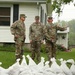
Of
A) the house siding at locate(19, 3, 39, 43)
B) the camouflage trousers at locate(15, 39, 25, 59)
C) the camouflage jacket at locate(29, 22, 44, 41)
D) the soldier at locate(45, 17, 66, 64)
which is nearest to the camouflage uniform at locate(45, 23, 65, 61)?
the soldier at locate(45, 17, 66, 64)

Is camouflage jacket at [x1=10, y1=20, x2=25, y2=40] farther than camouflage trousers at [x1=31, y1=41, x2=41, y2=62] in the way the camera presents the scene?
No

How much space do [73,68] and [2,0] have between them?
13.9 meters

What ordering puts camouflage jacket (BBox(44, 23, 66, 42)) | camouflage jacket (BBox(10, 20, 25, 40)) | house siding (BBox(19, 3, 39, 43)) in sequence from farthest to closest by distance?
1. house siding (BBox(19, 3, 39, 43))
2. camouflage jacket (BBox(10, 20, 25, 40))
3. camouflage jacket (BBox(44, 23, 66, 42))

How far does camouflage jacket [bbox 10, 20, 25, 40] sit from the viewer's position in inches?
470

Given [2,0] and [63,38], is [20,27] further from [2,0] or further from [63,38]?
[63,38]

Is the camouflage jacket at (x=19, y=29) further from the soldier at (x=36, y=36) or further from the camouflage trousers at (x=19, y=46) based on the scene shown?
the soldier at (x=36, y=36)

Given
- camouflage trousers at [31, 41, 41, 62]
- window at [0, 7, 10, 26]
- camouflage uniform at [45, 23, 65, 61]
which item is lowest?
camouflage trousers at [31, 41, 41, 62]

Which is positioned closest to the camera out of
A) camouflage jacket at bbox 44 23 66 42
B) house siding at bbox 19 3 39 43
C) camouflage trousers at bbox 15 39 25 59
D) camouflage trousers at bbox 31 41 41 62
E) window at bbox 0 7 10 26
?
camouflage jacket at bbox 44 23 66 42

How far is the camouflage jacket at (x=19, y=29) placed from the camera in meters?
11.9

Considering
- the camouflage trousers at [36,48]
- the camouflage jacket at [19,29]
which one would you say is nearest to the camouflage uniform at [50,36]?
the camouflage trousers at [36,48]

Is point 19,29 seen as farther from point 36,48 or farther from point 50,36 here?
point 50,36

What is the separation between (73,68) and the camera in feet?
23.9

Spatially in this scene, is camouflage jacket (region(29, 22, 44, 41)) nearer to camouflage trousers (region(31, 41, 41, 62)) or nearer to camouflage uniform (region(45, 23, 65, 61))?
camouflage trousers (region(31, 41, 41, 62))

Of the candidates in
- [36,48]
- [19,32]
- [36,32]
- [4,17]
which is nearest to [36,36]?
[36,32]
